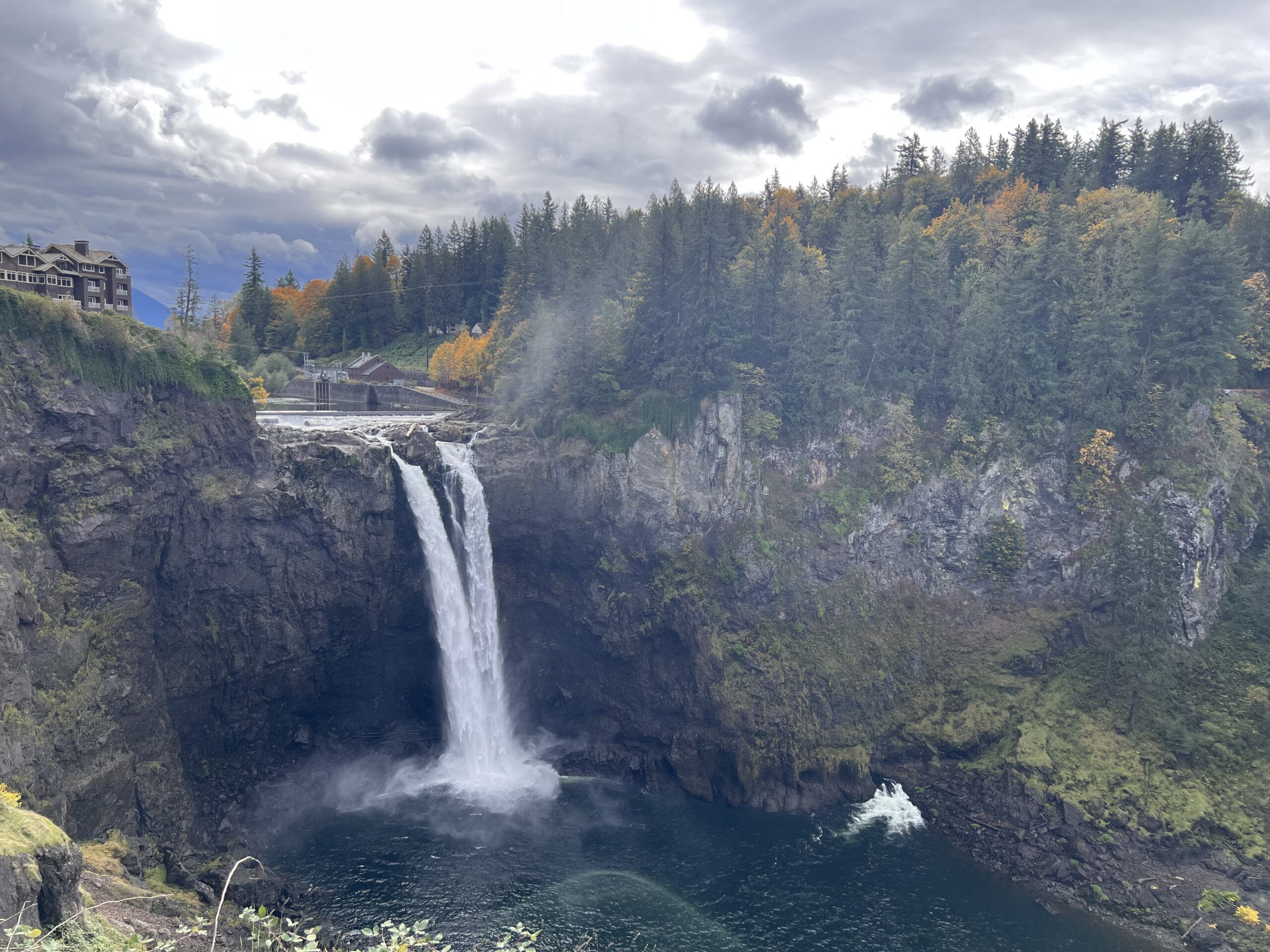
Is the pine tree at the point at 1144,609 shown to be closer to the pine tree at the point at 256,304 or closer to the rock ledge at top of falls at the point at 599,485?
the rock ledge at top of falls at the point at 599,485

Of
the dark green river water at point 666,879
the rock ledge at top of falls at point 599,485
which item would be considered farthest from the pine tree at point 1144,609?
the rock ledge at top of falls at point 599,485

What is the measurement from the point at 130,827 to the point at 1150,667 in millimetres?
54274

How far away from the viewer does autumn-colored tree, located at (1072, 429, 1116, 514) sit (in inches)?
2288

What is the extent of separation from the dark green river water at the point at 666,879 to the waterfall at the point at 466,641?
3701 mm

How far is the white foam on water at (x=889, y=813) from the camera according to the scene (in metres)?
48.7

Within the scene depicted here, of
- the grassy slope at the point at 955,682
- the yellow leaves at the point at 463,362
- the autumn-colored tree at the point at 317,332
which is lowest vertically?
the grassy slope at the point at 955,682

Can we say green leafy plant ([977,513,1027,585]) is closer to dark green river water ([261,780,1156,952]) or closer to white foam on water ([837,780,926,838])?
white foam on water ([837,780,926,838])

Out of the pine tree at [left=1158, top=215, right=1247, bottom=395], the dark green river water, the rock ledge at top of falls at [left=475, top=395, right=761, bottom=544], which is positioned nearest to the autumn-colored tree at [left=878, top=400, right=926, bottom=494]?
the rock ledge at top of falls at [left=475, top=395, right=761, bottom=544]

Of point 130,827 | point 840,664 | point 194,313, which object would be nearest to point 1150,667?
point 840,664

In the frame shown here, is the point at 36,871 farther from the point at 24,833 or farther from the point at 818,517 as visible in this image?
the point at 818,517

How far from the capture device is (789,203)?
9694cm

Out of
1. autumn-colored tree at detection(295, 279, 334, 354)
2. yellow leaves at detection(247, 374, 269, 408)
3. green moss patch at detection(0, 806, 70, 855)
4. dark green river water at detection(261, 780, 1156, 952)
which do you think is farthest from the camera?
autumn-colored tree at detection(295, 279, 334, 354)

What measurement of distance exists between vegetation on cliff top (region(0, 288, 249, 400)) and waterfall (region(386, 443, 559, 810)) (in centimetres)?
1155

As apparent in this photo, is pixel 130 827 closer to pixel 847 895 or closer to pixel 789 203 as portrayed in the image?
pixel 847 895
